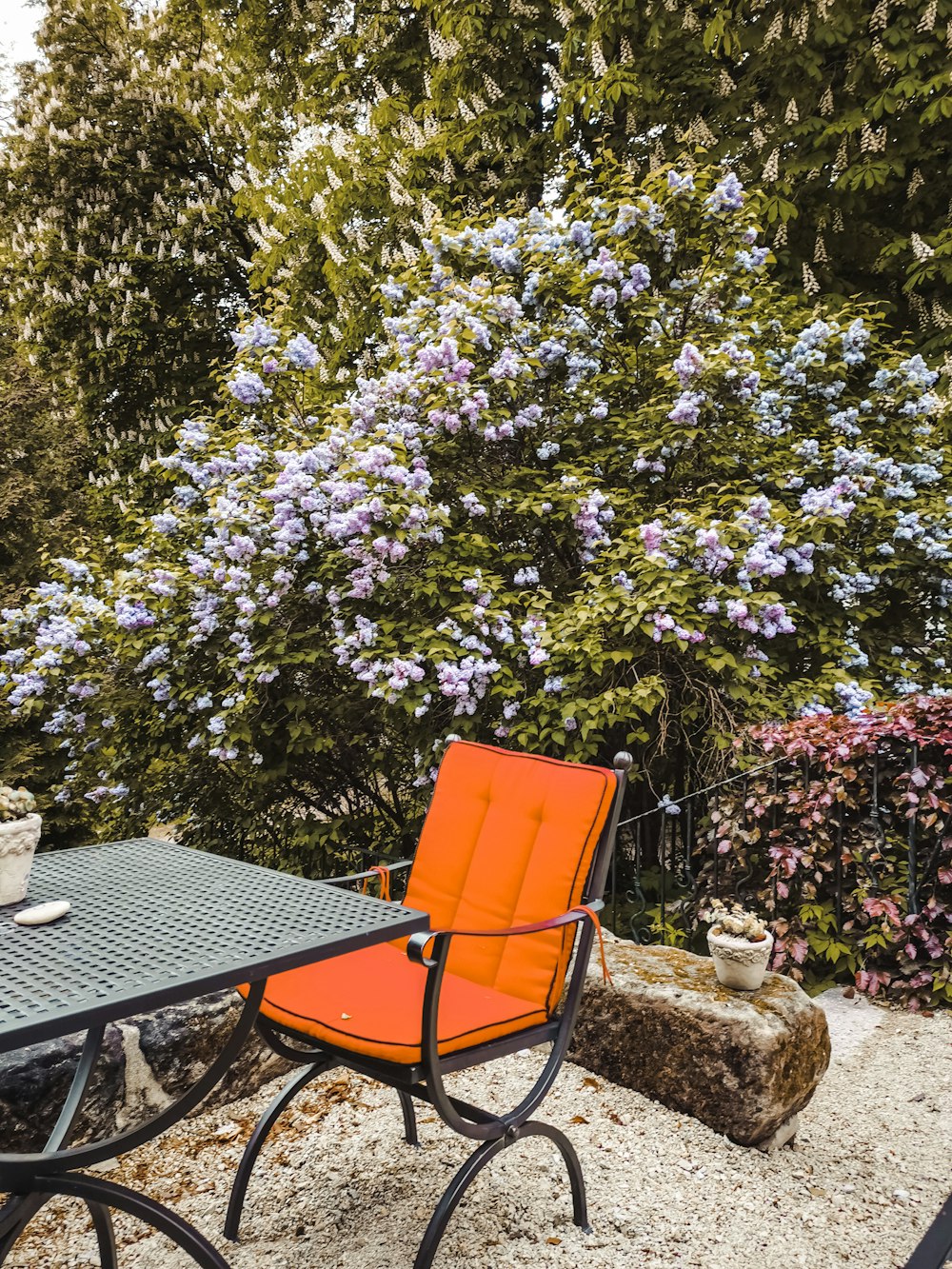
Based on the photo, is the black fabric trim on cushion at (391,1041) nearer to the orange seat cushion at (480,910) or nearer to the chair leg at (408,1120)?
the orange seat cushion at (480,910)

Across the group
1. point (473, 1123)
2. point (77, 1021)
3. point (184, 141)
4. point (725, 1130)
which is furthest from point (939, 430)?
point (184, 141)

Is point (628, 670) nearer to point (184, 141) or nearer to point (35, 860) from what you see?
point (35, 860)

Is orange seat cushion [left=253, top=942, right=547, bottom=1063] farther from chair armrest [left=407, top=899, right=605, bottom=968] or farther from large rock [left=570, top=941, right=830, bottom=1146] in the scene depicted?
large rock [left=570, top=941, right=830, bottom=1146]

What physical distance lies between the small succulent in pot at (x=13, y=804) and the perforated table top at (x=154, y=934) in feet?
0.55

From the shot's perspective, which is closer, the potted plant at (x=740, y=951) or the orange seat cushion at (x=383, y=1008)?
the orange seat cushion at (x=383, y=1008)

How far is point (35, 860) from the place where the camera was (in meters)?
2.13

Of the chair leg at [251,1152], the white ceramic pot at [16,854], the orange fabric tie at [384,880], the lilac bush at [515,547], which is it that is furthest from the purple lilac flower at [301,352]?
the chair leg at [251,1152]

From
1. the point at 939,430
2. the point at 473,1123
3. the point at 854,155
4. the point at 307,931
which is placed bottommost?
the point at 473,1123

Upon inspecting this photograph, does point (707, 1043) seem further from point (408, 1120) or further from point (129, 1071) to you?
point (129, 1071)

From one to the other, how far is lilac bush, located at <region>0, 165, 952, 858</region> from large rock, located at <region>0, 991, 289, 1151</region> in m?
1.42

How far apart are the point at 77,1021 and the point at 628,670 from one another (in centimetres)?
304

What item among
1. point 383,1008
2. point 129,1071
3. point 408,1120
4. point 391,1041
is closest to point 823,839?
point 408,1120

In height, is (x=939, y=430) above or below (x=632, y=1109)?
above

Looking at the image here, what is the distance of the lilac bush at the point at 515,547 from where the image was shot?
3.78m
